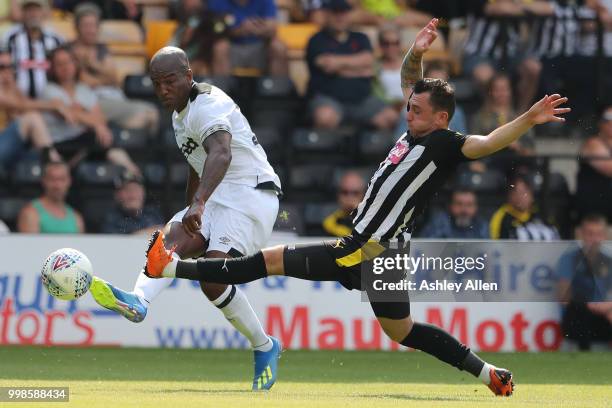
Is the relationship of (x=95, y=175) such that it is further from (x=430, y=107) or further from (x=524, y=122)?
(x=524, y=122)

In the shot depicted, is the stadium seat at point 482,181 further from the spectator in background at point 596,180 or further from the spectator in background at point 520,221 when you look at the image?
the spectator in background at point 596,180

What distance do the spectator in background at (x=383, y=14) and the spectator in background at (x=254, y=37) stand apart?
1.54 m

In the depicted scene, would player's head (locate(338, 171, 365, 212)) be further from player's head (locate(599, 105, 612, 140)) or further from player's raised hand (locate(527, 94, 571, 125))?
player's raised hand (locate(527, 94, 571, 125))

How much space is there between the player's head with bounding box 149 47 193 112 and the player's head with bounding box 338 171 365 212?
524cm

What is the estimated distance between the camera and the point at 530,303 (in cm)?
1441

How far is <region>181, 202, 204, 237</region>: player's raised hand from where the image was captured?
940 cm

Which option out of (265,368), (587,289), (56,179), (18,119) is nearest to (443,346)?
(265,368)

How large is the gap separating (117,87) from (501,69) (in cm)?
459

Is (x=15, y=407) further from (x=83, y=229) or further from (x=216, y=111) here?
(x=83, y=229)

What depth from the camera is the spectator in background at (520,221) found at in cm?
1472

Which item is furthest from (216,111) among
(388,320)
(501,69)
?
(501,69)

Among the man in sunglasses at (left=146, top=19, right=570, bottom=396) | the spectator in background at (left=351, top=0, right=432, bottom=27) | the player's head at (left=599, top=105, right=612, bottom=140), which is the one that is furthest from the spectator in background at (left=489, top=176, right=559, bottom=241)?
the man in sunglasses at (left=146, top=19, right=570, bottom=396)

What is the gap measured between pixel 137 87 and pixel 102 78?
0.52 meters

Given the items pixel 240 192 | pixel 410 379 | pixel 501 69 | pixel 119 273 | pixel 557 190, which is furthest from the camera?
pixel 501 69
